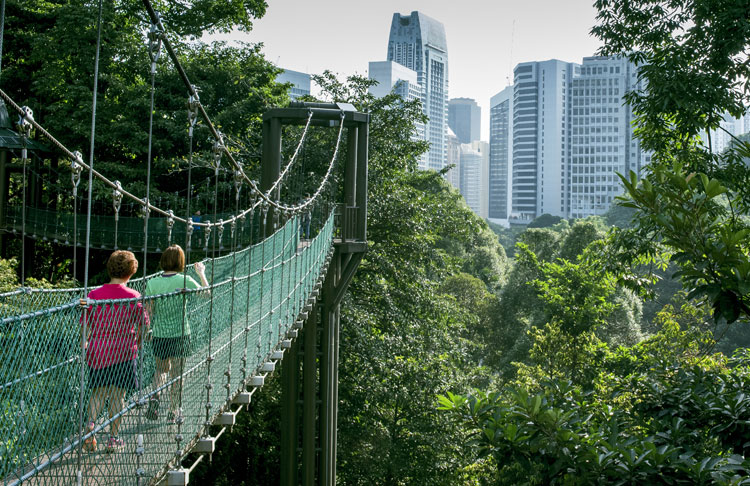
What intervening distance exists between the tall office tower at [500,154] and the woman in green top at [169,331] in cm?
9697

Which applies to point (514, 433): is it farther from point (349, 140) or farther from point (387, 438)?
point (387, 438)

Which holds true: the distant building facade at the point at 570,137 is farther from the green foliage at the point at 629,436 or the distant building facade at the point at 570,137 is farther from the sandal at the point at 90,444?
the sandal at the point at 90,444

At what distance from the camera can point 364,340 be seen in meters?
9.62

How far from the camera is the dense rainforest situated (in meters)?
2.65

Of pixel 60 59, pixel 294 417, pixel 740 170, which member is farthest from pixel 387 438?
pixel 60 59

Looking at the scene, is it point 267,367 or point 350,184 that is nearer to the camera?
point 267,367

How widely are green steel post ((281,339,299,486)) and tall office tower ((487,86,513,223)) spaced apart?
304ft

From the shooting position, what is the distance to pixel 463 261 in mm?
11961

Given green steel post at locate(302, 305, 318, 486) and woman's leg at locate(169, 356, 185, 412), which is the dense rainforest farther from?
green steel post at locate(302, 305, 318, 486)

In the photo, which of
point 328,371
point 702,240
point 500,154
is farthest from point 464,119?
point 702,240

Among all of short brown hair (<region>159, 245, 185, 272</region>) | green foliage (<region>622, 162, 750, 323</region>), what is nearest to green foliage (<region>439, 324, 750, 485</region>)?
green foliage (<region>622, 162, 750, 323</region>)

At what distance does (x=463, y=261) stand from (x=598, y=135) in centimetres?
7201

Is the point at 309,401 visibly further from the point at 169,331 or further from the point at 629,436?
the point at 169,331

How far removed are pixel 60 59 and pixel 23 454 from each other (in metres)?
11.5
